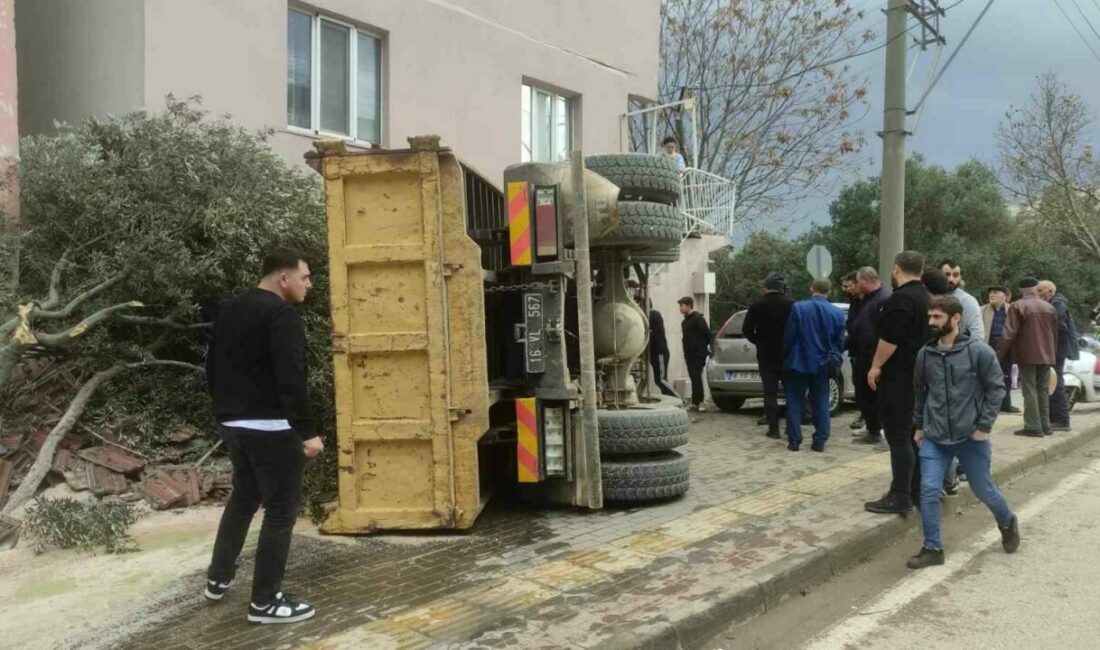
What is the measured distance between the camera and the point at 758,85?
21641 millimetres

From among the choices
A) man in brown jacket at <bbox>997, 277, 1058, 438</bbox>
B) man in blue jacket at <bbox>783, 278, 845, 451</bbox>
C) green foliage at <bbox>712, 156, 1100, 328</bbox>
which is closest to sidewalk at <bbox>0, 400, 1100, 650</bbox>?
man in blue jacket at <bbox>783, 278, 845, 451</bbox>

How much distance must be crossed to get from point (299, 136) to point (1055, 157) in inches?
991

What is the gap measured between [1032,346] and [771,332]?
3.01m

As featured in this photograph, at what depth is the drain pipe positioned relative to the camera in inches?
209

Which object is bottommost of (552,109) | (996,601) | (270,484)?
(996,601)

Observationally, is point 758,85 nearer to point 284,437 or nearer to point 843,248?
point 843,248

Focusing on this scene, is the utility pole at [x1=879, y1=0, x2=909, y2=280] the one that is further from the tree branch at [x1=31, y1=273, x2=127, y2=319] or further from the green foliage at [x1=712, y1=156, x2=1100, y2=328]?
the green foliage at [x1=712, y1=156, x2=1100, y2=328]

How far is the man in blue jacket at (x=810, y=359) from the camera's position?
8.41 m

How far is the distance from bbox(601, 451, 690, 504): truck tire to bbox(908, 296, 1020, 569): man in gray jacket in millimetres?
1656

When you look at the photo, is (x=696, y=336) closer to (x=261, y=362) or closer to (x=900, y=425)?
(x=900, y=425)

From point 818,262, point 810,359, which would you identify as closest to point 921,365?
point 810,359

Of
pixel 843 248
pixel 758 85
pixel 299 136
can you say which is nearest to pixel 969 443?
pixel 299 136

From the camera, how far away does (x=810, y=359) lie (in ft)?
27.5

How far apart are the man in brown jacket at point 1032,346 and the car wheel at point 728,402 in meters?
3.63
